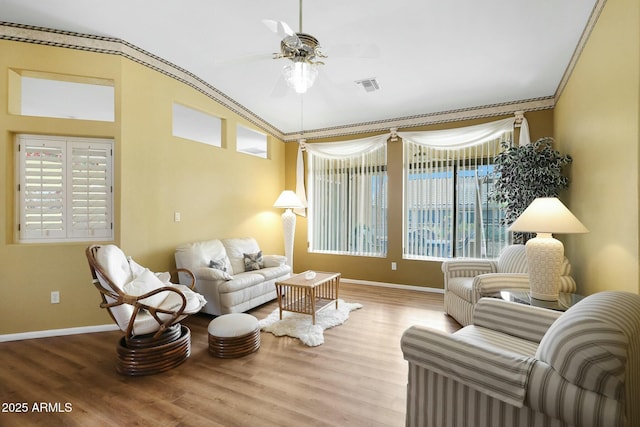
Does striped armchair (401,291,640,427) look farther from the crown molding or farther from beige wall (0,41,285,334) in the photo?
beige wall (0,41,285,334)

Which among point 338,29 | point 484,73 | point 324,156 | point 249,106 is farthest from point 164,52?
point 484,73

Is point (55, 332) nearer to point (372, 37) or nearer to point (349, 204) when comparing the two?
point (349, 204)

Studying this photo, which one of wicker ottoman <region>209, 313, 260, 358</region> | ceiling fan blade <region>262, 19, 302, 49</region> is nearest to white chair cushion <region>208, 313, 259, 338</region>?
wicker ottoman <region>209, 313, 260, 358</region>

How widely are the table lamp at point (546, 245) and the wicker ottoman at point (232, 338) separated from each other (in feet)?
8.03

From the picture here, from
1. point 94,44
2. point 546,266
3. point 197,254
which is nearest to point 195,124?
point 94,44

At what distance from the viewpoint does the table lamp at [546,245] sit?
91.3 inches

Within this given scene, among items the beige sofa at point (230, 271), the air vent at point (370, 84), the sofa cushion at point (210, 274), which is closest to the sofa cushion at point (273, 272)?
the beige sofa at point (230, 271)

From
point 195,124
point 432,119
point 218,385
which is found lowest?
point 218,385

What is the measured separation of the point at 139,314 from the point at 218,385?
91 cm

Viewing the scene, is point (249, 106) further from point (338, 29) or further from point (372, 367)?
point (372, 367)

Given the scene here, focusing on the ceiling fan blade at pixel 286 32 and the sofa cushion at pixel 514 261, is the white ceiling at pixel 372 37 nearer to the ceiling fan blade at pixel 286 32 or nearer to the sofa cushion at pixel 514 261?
the ceiling fan blade at pixel 286 32

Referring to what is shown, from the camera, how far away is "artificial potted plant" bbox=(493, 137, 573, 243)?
335 centimetres

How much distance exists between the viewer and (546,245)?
2414 millimetres

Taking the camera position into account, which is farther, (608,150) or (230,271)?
(230,271)
